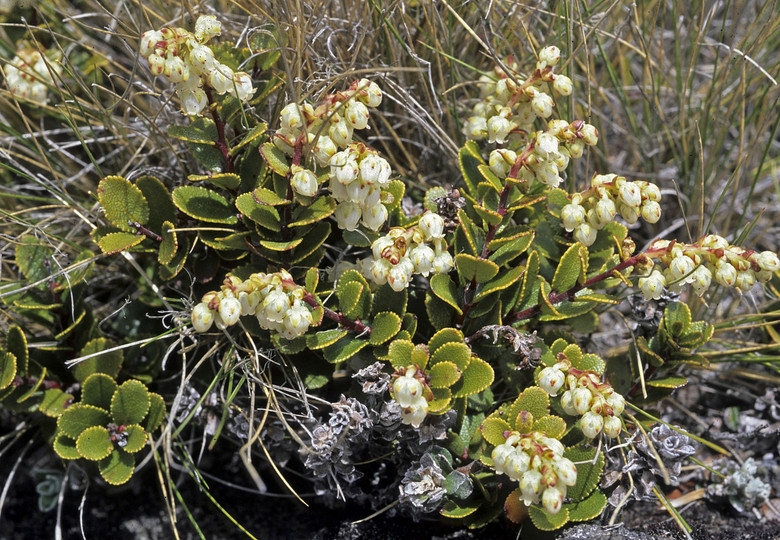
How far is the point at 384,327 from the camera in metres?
1.36

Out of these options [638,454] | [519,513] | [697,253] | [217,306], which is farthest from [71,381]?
[697,253]

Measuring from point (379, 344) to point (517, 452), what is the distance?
337 mm

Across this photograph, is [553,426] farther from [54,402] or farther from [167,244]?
[54,402]

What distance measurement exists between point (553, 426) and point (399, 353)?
311 mm

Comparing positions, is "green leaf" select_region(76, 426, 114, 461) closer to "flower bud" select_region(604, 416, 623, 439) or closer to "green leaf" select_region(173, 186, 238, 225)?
"green leaf" select_region(173, 186, 238, 225)

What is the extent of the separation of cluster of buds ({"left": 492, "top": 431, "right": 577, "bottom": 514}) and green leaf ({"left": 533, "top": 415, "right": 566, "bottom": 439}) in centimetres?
7

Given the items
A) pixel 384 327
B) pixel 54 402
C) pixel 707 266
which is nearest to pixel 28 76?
pixel 54 402

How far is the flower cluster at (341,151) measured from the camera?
118 cm

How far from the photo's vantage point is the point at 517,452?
1.18 metres

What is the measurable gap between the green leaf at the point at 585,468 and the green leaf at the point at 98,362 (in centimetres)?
97

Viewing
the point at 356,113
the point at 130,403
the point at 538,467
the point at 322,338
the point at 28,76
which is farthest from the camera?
the point at 28,76

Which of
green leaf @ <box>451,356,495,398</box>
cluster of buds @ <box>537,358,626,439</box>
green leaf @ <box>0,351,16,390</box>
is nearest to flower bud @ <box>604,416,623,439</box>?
cluster of buds @ <box>537,358,626,439</box>

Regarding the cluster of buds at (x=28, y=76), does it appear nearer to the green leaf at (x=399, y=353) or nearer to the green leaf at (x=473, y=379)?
the green leaf at (x=399, y=353)

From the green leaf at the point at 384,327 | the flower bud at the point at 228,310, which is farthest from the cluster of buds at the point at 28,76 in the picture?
the green leaf at the point at 384,327
